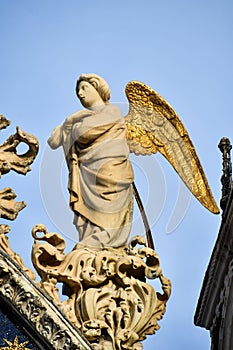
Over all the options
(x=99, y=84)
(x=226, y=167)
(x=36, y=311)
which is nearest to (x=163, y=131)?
(x=99, y=84)

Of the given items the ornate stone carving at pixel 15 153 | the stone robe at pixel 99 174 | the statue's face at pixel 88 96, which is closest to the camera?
the ornate stone carving at pixel 15 153

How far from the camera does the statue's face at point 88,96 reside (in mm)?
8609

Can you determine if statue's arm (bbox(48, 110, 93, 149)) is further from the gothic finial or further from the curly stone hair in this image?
the gothic finial

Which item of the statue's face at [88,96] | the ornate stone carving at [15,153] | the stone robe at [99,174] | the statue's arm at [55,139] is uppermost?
the statue's face at [88,96]

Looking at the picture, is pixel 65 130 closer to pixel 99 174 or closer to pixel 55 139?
pixel 55 139

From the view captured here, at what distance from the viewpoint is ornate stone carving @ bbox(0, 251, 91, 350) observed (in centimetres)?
686

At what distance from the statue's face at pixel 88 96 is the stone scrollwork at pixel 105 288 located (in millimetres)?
1442

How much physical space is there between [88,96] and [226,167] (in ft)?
19.6

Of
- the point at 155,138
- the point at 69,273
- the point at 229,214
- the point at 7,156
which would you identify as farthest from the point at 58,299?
the point at 229,214

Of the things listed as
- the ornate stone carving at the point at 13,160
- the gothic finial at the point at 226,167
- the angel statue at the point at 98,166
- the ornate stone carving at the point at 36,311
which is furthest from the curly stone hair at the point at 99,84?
the gothic finial at the point at 226,167

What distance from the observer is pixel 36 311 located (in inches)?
273

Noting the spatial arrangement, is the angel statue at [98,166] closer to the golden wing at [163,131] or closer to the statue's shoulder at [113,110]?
the statue's shoulder at [113,110]

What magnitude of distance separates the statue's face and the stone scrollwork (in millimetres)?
1442

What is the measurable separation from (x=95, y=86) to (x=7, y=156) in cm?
128
